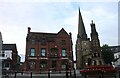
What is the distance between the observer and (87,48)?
2399 inches

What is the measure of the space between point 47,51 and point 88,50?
1618 cm

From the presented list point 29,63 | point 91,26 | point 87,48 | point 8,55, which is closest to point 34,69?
point 29,63

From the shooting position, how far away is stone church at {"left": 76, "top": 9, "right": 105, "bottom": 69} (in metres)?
58.3

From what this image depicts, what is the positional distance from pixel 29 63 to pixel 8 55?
8.30m

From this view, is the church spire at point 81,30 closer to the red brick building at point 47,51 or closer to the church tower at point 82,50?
the church tower at point 82,50

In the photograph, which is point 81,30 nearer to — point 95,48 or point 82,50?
point 82,50

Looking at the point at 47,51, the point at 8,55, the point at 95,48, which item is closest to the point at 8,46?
the point at 8,55

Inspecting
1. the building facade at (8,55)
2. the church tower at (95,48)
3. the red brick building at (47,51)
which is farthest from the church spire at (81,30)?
the building facade at (8,55)

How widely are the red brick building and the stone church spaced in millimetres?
10535

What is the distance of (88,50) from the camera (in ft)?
198

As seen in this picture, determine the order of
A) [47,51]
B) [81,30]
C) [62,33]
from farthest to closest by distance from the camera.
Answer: [81,30], [62,33], [47,51]

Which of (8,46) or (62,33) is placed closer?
(62,33)

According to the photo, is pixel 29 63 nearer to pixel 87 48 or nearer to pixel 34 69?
pixel 34 69

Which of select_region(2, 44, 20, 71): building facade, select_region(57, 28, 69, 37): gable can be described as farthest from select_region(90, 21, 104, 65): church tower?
select_region(2, 44, 20, 71): building facade
